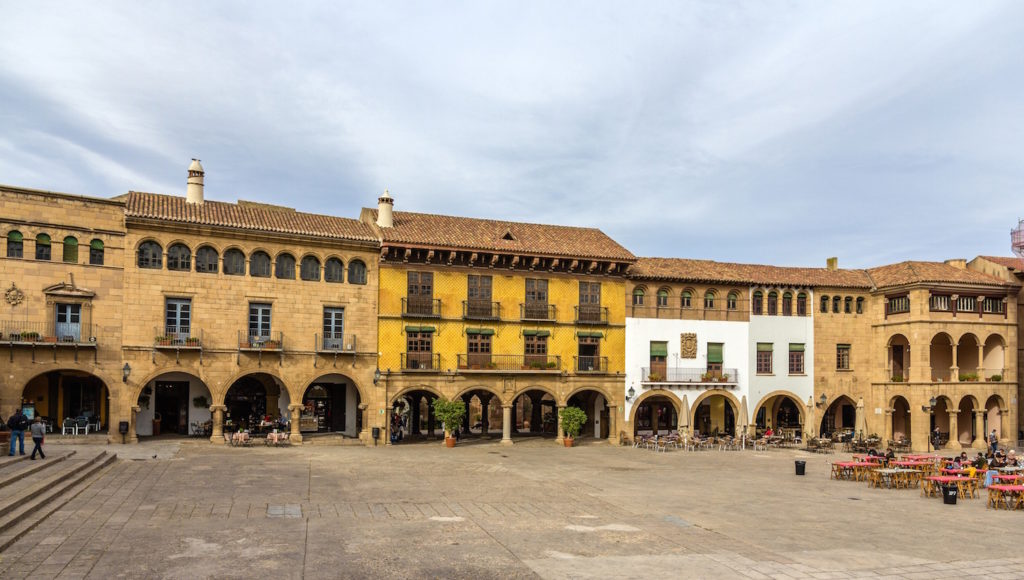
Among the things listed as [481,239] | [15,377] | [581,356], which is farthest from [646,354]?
[15,377]

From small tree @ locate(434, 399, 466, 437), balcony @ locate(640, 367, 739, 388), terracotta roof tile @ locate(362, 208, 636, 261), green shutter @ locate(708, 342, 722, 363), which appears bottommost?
small tree @ locate(434, 399, 466, 437)

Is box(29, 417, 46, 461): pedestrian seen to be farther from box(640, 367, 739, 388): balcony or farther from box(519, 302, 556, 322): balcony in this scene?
box(640, 367, 739, 388): balcony

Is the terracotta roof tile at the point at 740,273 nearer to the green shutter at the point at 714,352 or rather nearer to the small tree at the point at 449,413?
the green shutter at the point at 714,352

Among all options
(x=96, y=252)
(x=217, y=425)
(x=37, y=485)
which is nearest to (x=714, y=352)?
(x=217, y=425)

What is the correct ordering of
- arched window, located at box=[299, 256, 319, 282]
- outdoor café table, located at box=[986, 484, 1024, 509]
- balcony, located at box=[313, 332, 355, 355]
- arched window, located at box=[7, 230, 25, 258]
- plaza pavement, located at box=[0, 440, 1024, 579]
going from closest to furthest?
plaza pavement, located at box=[0, 440, 1024, 579] → outdoor café table, located at box=[986, 484, 1024, 509] → arched window, located at box=[7, 230, 25, 258] → balcony, located at box=[313, 332, 355, 355] → arched window, located at box=[299, 256, 319, 282]

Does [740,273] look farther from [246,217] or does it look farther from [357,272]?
[246,217]

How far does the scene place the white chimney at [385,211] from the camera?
4022 cm

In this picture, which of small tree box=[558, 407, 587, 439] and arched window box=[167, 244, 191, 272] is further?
small tree box=[558, 407, 587, 439]

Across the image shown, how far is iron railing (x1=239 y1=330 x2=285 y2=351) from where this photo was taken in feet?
121

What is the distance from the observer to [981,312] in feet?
153

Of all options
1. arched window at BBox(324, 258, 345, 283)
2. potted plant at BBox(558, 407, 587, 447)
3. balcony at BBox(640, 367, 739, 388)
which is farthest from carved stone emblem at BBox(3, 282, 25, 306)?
balcony at BBox(640, 367, 739, 388)

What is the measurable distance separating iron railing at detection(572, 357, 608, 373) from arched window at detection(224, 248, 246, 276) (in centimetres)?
1785

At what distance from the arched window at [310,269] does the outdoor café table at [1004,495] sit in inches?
1135

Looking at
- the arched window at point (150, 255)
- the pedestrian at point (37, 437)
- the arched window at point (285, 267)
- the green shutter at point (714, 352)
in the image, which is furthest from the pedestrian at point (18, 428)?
the green shutter at point (714, 352)
